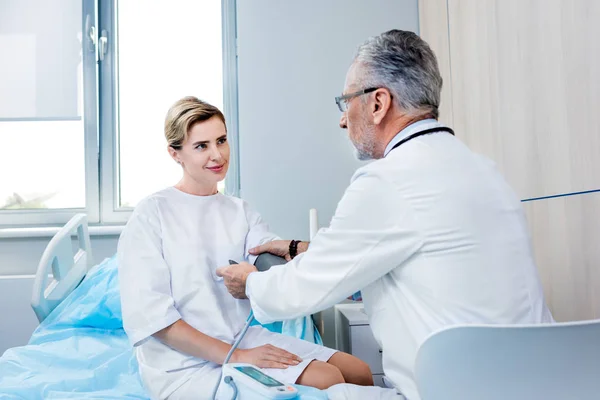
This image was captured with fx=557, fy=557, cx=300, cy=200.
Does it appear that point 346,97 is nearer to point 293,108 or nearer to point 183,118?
point 183,118

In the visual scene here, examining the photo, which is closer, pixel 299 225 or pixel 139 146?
pixel 299 225

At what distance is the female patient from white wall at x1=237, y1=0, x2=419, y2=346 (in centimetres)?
103

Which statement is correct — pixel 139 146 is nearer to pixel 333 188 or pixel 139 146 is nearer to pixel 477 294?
pixel 333 188

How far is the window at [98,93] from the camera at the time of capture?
2834 millimetres

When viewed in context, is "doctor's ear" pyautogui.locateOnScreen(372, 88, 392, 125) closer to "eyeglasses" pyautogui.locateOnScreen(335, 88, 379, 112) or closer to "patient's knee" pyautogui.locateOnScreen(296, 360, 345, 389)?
"eyeglasses" pyautogui.locateOnScreen(335, 88, 379, 112)

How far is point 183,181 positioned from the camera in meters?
1.65

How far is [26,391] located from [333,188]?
1.68 meters

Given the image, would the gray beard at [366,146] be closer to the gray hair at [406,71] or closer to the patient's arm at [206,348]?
the gray hair at [406,71]

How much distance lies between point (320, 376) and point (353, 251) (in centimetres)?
44

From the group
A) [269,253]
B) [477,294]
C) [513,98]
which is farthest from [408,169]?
[513,98]

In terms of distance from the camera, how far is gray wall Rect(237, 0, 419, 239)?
8.95 ft

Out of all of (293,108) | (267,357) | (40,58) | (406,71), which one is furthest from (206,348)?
(40,58)

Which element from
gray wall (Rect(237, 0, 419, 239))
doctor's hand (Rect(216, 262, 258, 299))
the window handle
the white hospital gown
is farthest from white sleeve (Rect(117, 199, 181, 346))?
the window handle

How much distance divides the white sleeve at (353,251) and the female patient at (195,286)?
31 cm
